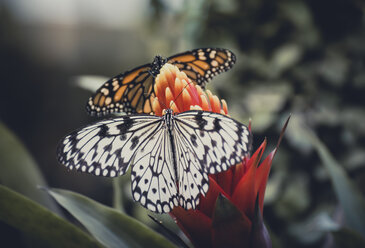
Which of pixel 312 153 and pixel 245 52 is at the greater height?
pixel 245 52

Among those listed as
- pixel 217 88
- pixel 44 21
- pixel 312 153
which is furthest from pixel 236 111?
pixel 44 21

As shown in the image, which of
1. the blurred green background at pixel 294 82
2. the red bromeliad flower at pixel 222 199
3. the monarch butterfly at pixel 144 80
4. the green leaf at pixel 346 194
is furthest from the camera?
the blurred green background at pixel 294 82

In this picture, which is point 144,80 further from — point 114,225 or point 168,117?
point 114,225

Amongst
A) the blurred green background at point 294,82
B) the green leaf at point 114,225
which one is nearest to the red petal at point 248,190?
the green leaf at point 114,225

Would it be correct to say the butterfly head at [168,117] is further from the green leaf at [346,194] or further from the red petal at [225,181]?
the green leaf at [346,194]

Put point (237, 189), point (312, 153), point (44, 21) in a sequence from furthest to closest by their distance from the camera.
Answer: point (44, 21) < point (312, 153) < point (237, 189)

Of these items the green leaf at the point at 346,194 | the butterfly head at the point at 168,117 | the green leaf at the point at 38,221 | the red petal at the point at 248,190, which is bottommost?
the green leaf at the point at 346,194

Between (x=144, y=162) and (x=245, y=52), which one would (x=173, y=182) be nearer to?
(x=144, y=162)

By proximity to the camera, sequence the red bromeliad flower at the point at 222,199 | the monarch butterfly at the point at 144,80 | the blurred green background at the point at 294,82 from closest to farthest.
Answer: the red bromeliad flower at the point at 222,199
the monarch butterfly at the point at 144,80
the blurred green background at the point at 294,82
